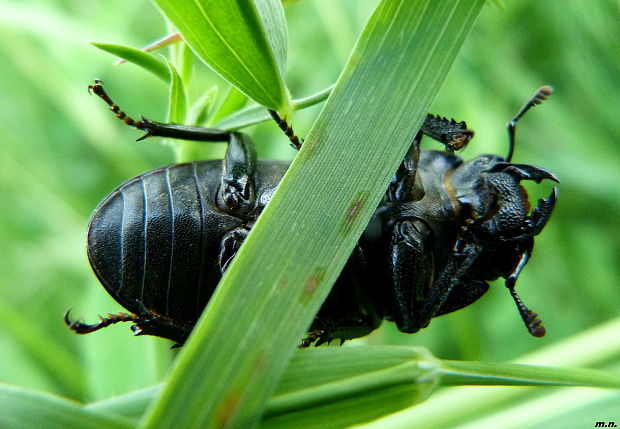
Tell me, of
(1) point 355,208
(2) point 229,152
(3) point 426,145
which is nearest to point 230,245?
(2) point 229,152

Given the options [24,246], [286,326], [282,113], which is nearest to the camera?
[286,326]

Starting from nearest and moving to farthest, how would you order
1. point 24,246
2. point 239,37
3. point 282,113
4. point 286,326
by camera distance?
point 286,326
point 239,37
point 282,113
point 24,246

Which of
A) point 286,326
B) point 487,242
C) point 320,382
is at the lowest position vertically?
point 487,242

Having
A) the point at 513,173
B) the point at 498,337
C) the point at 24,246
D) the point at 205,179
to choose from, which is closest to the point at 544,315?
the point at 498,337

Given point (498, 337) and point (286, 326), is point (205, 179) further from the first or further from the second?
point (498, 337)

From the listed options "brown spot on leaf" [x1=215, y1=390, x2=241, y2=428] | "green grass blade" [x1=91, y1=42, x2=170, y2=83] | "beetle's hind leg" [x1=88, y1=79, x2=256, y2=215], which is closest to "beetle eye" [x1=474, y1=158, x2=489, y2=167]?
"beetle's hind leg" [x1=88, y1=79, x2=256, y2=215]

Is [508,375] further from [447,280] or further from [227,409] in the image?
[227,409]

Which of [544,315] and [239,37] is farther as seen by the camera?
[544,315]

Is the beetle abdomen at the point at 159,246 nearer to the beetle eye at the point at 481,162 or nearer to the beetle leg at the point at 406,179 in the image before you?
the beetle leg at the point at 406,179
